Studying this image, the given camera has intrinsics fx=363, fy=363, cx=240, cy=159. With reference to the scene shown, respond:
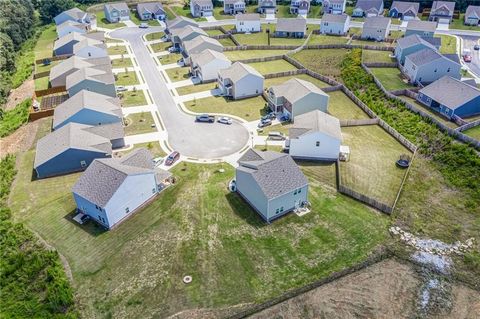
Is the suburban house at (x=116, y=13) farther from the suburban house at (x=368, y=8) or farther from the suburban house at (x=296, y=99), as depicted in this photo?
the suburban house at (x=296, y=99)

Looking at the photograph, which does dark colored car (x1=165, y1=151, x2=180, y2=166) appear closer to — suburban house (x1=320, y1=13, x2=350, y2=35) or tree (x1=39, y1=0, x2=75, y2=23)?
suburban house (x1=320, y1=13, x2=350, y2=35)

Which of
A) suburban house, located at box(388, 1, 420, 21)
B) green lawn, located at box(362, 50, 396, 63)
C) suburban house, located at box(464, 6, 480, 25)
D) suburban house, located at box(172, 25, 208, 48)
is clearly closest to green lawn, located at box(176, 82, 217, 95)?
suburban house, located at box(172, 25, 208, 48)

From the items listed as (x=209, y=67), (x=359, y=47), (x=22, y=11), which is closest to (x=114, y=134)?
(x=209, y=67)

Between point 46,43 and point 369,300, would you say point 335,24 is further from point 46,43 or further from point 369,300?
point 369,300

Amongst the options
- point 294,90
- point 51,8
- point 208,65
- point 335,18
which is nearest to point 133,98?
point 208,65

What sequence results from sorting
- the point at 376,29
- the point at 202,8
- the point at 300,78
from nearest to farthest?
the point at 300,78, the point at 376,29, the point at 202,8

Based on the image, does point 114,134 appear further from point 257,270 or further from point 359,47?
point 359,47

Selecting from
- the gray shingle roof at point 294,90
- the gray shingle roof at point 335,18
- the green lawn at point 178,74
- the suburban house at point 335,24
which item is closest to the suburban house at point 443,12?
the suburban house at point 335,24
